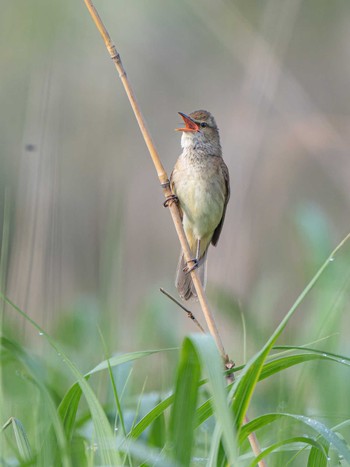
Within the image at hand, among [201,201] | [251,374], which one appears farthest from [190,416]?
[201,201]

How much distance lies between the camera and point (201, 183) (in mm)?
3318

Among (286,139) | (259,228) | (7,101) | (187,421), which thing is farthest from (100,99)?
(187,421)

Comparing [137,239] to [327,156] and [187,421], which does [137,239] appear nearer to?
[327,156]

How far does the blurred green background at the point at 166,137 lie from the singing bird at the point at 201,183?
90 millimetres

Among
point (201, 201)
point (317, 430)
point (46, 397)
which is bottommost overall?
point (317, 430)

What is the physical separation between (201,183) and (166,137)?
3.28 m

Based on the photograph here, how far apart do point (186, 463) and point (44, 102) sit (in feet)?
5.22

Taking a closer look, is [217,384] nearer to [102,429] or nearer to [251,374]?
[251,374]

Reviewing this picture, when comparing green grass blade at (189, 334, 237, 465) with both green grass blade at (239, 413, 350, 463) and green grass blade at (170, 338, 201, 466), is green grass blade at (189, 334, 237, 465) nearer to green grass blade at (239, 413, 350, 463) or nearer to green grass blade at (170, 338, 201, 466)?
green grass blade at (170, 338, 201, 466)

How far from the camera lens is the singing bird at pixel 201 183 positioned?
10.8 ft

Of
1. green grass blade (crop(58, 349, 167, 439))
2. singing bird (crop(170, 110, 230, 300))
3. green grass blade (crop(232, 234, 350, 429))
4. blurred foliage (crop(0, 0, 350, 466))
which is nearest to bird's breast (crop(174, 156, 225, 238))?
singing bird (crop(170, 110, 230, 300))

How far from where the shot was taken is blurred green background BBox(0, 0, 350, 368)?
287cm

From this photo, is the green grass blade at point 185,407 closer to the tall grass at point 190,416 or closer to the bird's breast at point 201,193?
the tall grass at point 190,416

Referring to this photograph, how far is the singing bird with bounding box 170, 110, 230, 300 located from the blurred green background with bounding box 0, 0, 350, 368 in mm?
90
